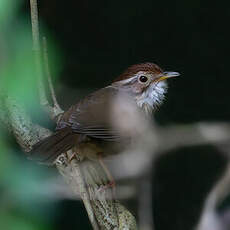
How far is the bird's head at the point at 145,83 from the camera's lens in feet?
11.3

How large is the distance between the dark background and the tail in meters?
1.65

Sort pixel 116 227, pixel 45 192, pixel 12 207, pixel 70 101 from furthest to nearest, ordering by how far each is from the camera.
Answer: pixel 70 101
pixel 116 227
pixel 45 192
pixel 12 207

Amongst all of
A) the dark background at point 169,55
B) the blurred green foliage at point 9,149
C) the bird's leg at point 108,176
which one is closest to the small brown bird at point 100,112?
the bird's leg at point 108,176

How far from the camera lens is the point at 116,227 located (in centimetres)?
265

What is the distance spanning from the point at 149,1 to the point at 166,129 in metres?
0.99

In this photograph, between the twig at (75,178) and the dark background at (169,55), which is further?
the dark background at (169,55)

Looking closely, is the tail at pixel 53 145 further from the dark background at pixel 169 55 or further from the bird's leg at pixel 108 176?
the dark background at pixel 169 55

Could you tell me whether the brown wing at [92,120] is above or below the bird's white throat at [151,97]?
above

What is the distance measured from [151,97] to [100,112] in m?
0.54

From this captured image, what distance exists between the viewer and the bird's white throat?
347 centimetres

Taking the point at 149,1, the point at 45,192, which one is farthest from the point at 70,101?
the point at 45,192

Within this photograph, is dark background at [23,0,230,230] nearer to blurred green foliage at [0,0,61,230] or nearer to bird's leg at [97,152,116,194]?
bird's leg at [97,152,116,194]

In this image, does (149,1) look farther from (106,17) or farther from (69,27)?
(69,27)

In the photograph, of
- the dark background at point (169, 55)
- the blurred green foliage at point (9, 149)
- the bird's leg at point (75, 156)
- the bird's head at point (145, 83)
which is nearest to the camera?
the blurred green foliage at point (9, 149)
